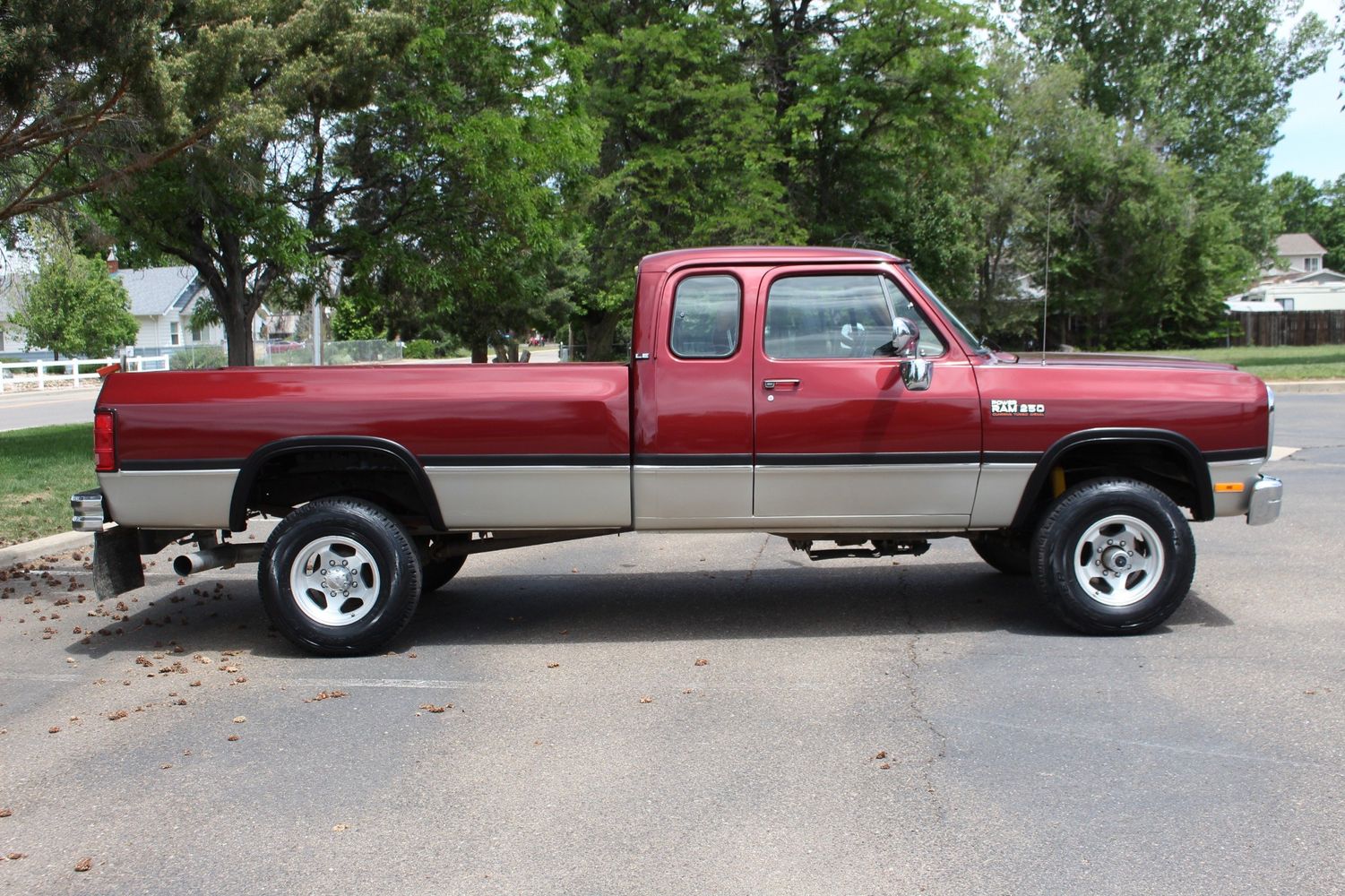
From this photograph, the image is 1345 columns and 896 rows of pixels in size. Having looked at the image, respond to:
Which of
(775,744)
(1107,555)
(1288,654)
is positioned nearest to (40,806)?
(775,744)

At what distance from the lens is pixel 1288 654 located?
636cm

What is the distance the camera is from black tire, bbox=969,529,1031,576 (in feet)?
24.0

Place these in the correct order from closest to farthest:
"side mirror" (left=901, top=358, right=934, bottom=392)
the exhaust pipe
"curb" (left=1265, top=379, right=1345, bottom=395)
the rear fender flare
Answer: "side mirror" (left=901, top=358, right=934, bottom=392) < the rear fender flare < the exhaust pipe < "curb" (left=1265, top=379, right=1345, bottom=395)

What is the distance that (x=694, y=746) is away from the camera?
5184 millimetres

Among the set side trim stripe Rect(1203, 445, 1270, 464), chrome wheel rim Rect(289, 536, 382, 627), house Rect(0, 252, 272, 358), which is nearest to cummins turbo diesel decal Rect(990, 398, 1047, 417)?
side trim stripe Rect(1203, 445, 1270, 464)

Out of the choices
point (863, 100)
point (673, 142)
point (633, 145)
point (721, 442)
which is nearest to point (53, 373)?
point (633, 145)

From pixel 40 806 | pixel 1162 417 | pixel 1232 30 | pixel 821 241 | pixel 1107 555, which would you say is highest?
pixel 1232 30

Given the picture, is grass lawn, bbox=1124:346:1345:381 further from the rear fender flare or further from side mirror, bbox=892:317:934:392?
the rear fender flare

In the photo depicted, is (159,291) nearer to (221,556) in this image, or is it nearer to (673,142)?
(673,142)

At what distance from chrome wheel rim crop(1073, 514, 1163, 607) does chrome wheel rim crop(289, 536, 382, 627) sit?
383 centimetres

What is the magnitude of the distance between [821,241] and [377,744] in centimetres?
3141

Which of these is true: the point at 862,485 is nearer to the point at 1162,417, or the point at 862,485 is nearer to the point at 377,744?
the point at 1162,417

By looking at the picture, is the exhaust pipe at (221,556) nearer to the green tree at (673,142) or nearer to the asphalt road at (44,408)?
the asphalt road at (44,408)

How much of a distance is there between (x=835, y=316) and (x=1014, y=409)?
107 centimetres
